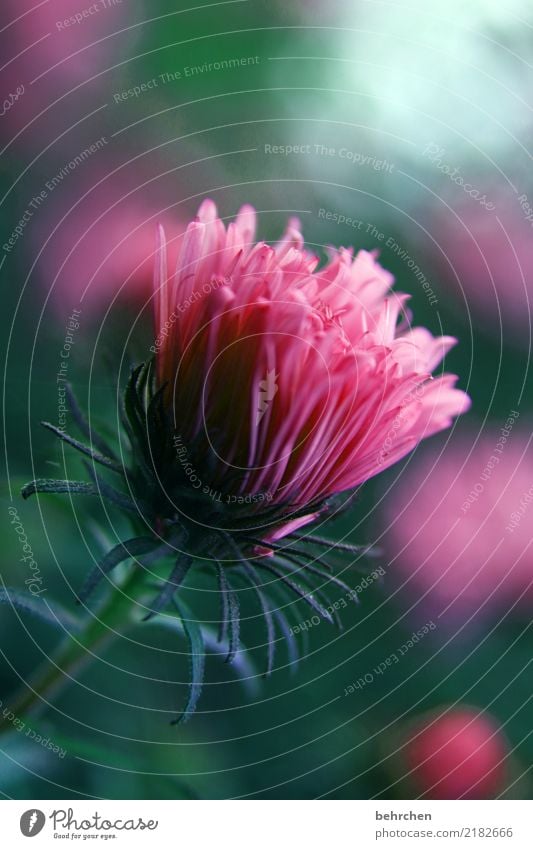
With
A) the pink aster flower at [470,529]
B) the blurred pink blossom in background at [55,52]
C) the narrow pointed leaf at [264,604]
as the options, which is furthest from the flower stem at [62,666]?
the blurred pink blossom in background at [55,52]

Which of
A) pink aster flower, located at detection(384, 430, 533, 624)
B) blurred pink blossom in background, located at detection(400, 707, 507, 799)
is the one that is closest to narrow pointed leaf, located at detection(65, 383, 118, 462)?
pink aster flower, located at detection(384, 430, 533, 624)

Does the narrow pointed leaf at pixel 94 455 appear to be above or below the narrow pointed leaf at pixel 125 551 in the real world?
above

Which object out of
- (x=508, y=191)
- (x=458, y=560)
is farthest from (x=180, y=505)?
(x=508, y=191)

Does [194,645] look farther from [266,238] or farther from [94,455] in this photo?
[266,238]

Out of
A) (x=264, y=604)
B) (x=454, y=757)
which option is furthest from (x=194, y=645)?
(x=454, y=757)

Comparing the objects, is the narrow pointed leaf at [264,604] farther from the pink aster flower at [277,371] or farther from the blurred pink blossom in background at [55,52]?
the blurred pink blossom in background at [55,52]

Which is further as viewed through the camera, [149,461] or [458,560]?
[458,560]
